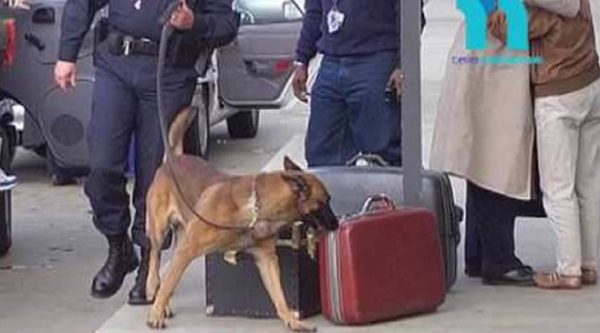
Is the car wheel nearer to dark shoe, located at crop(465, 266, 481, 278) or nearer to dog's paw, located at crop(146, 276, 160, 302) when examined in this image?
dark shoe, located at crop(465, 266, 481, 278)

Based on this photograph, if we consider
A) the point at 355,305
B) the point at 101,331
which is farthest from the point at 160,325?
the point at 355,305

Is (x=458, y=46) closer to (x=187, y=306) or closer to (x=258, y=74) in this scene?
(x=187, y=306)

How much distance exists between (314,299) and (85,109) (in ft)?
16.1

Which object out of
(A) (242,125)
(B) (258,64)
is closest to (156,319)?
(B) (258,64)

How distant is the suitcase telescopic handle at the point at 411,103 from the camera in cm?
679

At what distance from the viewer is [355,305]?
20.9 feet

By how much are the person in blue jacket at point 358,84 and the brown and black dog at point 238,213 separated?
0.99m

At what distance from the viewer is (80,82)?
1122cm

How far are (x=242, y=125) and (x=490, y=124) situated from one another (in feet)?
25.0

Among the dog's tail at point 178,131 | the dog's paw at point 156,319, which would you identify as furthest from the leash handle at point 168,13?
the dog's paw at point 156,319

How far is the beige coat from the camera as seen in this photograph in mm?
7039

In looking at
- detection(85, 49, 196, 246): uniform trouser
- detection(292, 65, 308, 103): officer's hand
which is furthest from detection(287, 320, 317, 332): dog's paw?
detection(292, 65, 308, 103): officer's hand

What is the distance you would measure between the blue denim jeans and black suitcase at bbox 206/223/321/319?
103 cm

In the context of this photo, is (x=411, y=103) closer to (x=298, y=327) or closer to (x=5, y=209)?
(x=298, y=327)
